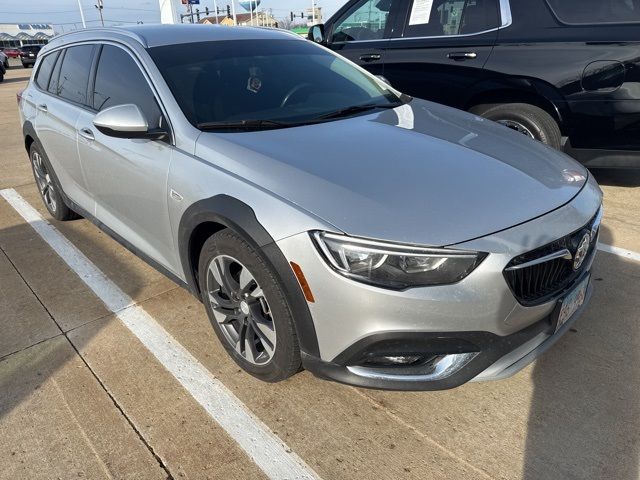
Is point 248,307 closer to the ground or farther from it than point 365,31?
closer to the ground

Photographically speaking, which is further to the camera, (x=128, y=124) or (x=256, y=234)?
(x=128, y=124)

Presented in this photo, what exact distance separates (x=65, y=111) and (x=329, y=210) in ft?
8.94

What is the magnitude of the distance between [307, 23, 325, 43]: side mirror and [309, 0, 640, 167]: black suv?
28.3 inches

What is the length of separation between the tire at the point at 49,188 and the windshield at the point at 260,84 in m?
1.93

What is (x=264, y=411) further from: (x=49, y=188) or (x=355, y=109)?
(x=49, y=188)

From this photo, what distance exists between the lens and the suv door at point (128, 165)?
110 inches

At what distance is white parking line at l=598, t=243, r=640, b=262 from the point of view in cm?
366

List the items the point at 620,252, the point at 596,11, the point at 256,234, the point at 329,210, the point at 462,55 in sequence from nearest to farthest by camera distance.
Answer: the point at 329,210, the point at 256,234, the point at 620,252, the point at 596,11, the point at 462,55

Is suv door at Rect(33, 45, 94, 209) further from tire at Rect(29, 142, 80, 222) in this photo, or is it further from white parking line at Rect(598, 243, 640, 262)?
white parking line at Rect(598, 243, 640, 262)

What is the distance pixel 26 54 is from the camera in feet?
111

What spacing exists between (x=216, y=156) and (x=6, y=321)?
1853 mm

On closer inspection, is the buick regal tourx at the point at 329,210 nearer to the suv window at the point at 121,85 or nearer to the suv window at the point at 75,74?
the suv window at the point at 121,85

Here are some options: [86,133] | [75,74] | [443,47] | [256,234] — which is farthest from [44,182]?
[443,47]

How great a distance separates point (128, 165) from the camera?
2998 mm
